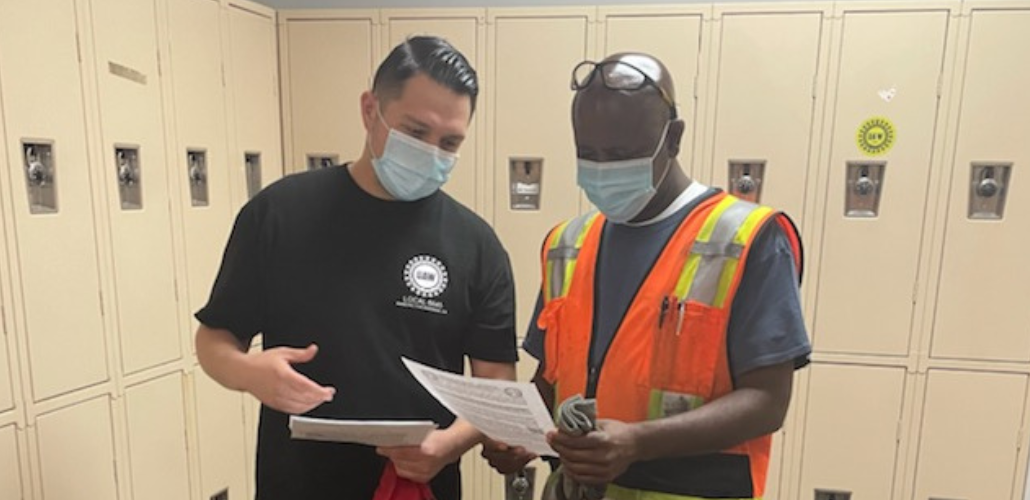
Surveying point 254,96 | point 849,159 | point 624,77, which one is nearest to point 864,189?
point 849,159

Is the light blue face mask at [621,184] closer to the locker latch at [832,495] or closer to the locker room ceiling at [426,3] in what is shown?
the locker room ceiling at [426,3]

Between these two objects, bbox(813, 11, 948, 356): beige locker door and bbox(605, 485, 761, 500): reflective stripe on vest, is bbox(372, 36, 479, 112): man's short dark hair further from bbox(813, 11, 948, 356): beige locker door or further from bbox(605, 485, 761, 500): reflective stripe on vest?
bbox(813, 11, 948, 356): beige locker door

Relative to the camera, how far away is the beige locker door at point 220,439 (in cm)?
229

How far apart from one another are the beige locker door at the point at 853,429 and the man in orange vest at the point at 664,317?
1.62 meters

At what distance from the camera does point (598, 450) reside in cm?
88

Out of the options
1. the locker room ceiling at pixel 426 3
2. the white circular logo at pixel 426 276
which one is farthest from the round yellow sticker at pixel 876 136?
the white circular logo at pixel 426 276

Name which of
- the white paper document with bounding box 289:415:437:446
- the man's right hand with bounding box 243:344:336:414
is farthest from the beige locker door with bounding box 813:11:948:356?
the man's right hand with bounding box 243:344:336:414

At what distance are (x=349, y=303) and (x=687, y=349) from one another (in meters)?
0.60

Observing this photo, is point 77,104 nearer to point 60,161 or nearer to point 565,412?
point 60,161

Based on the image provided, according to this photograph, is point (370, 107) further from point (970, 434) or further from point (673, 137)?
point (970, 434)

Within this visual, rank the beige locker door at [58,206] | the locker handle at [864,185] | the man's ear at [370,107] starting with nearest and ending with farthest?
the man's ear at [370,107] < the beige locker door at [58,206] < the locker handle at [864,185]

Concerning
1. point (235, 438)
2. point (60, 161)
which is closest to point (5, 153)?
point (60, 161)

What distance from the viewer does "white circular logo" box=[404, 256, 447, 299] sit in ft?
3.89

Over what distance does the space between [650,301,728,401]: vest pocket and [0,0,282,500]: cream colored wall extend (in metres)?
1.65
